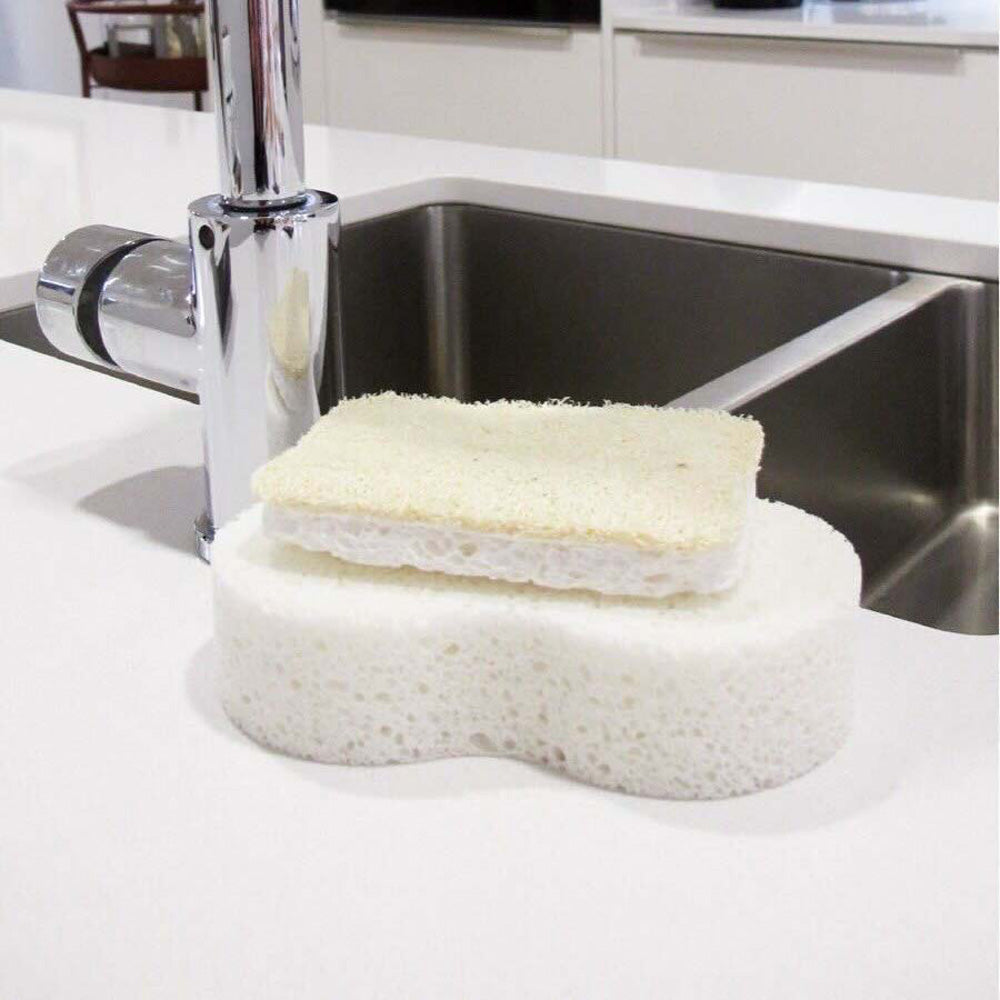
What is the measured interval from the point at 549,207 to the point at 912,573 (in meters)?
0.42

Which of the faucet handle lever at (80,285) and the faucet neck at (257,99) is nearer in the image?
the faucet neck at (257,99)

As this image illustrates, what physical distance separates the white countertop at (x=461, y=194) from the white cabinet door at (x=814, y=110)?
1.55m

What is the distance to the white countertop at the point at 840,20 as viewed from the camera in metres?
2.64

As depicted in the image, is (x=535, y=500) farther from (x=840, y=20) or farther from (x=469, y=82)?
(x=469, y=82)

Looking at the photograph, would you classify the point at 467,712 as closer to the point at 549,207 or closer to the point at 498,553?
the point at 498,553

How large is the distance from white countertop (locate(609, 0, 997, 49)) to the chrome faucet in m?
2.30

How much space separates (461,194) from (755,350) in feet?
1.03

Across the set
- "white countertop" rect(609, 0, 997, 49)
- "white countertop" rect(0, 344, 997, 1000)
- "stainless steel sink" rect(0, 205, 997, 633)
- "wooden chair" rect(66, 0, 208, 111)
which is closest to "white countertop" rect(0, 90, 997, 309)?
"stainless steel sink" rect(0, 205, 997, 633)

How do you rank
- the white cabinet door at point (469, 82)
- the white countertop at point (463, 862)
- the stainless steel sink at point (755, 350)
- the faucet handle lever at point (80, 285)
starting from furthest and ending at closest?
1. the white cabinet door at point (469, 82)
2. the stainless steel sink at point (755, 350)
3. the faucet handle lever at point (80, 285)
4. the white countertop at point (463, 862)

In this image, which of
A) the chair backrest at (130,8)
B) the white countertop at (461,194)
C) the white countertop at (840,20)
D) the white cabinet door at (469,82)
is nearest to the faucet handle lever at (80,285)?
the white countertop at (461,194)

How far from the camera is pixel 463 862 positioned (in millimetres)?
417

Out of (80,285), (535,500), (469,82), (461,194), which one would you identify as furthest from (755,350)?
(469,82)

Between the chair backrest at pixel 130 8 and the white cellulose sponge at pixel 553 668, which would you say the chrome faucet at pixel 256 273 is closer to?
the white cellulose sponge at pixel 553 668

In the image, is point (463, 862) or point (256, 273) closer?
point (463, 862)
